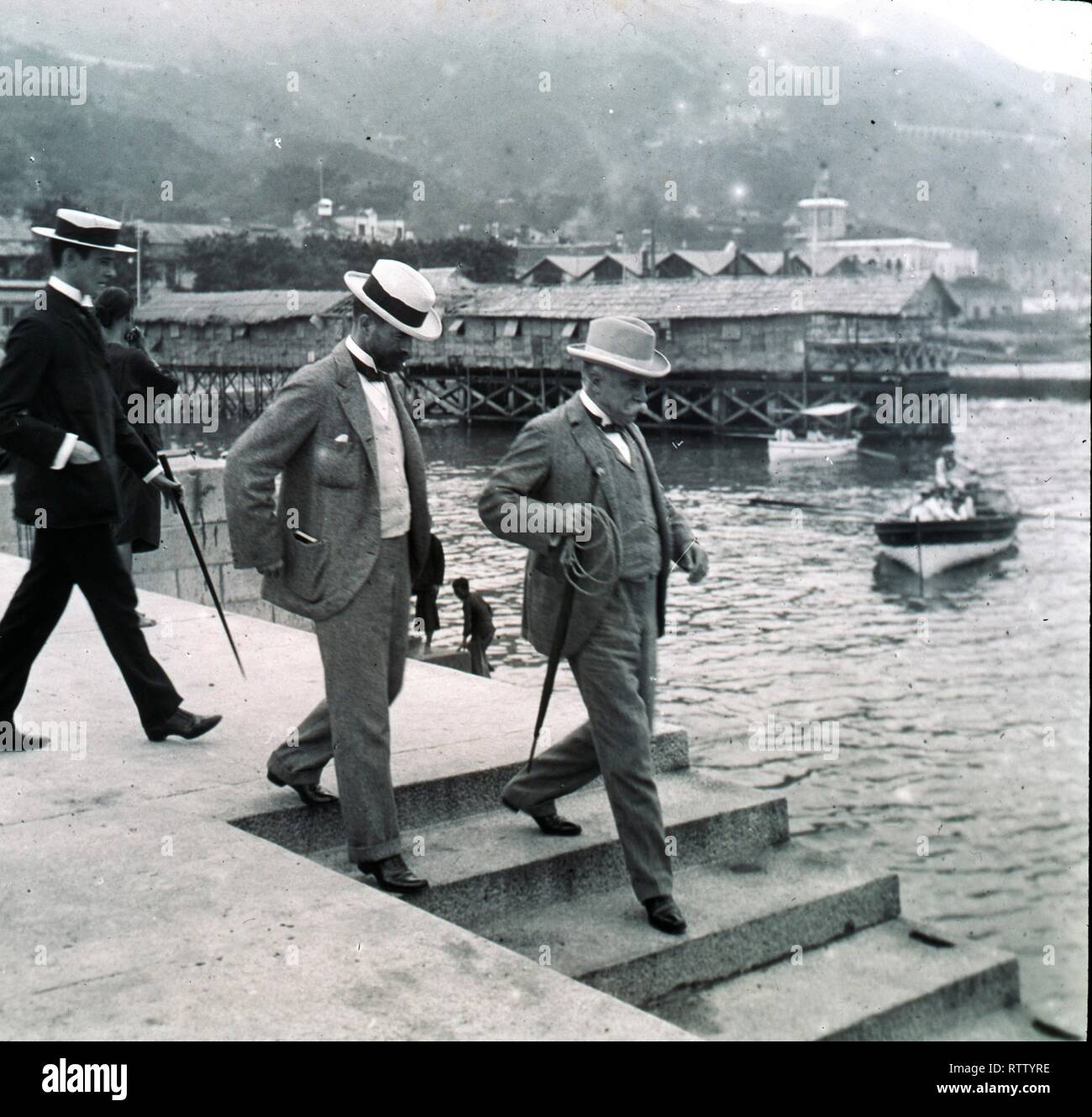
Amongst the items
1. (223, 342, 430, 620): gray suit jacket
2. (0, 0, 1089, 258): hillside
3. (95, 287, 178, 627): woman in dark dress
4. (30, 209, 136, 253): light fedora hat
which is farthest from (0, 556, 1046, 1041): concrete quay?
(0, 0, 1089, 258): hillside

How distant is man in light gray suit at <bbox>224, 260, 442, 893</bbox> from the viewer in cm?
393

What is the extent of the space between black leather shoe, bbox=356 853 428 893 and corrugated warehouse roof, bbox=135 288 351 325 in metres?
50.5

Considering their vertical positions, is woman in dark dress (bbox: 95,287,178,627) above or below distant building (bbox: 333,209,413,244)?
below

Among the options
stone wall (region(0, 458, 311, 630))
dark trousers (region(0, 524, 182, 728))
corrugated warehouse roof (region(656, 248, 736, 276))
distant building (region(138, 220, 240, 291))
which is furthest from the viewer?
corrugated warehouse roof (region(656, 248, 736, 276))

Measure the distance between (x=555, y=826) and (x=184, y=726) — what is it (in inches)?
58.7

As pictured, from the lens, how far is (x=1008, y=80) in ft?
285

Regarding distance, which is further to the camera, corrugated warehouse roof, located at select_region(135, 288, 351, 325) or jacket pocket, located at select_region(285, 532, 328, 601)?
corrugated warehouse roof, located at select_region(135, 288, 351, 325)

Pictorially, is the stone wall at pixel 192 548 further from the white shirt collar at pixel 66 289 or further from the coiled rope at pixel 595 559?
the coiled rope at pixel 595 559

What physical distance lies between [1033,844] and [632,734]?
927 centimetres

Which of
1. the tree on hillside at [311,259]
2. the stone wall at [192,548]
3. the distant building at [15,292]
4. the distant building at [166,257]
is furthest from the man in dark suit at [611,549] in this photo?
the distant building at [166,257]

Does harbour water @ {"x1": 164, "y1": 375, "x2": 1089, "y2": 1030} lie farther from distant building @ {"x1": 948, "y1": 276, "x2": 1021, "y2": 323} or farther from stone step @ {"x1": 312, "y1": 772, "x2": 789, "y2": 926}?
distant building @ {"x1": 948, "y1": 276, "x2": 1021, "y2": 323}

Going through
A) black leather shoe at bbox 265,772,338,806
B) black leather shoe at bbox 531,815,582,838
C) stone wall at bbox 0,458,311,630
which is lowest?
black leather shoe at bbox 531,815,582,838

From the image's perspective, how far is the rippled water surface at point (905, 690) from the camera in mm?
11031
